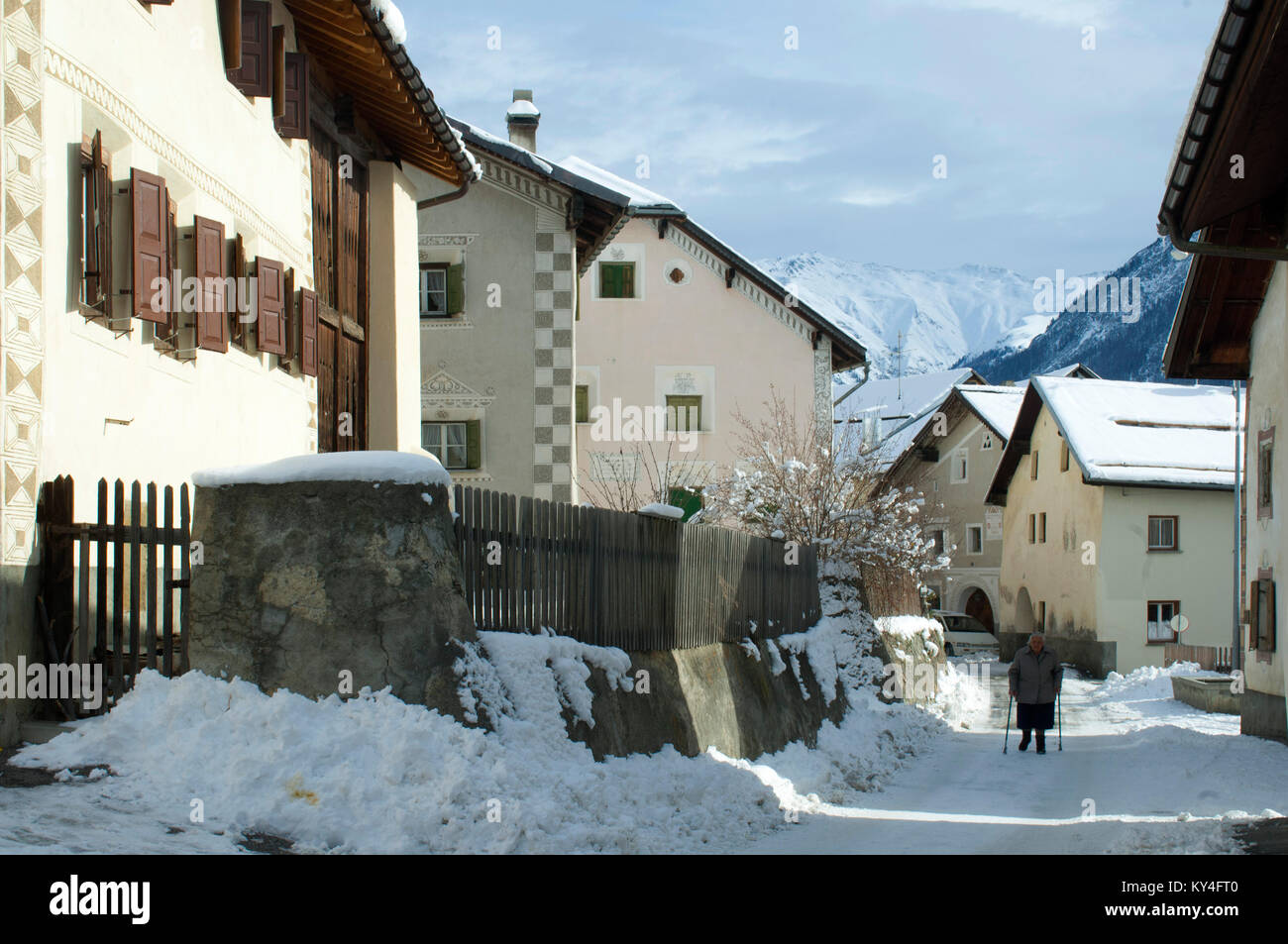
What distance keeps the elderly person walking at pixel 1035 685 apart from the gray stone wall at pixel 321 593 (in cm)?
1182

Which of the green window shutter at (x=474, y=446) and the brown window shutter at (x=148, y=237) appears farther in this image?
the green window shutter at (x=474, y=446)

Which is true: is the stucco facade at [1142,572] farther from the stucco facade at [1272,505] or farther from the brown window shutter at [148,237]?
the brown window shutter at [148,237]

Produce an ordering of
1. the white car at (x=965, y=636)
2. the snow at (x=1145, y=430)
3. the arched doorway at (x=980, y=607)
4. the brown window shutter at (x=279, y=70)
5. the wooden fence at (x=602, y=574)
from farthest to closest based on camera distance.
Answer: the arched doorway at (x=980, y=607), the white car at (x=965, y=636), the snow at (x=1145, y=430), the brown window shutter at (x=279, y=70), the wooden fence at (x=602, y=574)

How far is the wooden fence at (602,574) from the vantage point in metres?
9.81

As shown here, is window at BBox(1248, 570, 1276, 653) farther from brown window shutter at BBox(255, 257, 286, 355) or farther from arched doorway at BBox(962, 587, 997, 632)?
arched doorway at BBox(962, 587, 997, 632)

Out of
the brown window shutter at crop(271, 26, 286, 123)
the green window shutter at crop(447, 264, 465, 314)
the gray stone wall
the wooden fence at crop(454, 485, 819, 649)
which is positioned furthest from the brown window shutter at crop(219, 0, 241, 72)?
the green window shutter at crop(447, 264, 465, 314)

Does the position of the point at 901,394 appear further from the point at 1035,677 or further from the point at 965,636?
the point at 1035,677

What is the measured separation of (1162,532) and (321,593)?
33565 mm

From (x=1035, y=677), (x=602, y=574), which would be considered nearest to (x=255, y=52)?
(x=602, y=574)

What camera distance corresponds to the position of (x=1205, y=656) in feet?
109

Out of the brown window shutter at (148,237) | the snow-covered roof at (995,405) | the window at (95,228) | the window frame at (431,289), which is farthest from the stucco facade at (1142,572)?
the window at (95,228)

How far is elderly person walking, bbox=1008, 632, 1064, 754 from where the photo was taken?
725 inches

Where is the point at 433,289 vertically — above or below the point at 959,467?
above
